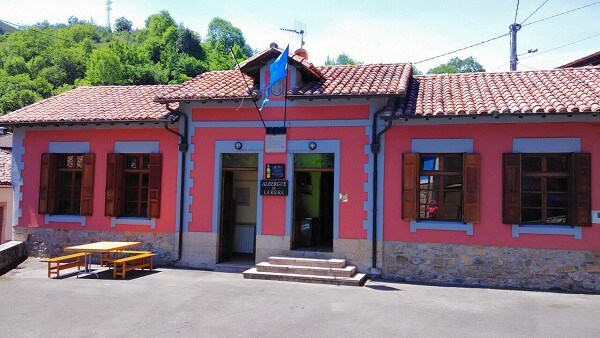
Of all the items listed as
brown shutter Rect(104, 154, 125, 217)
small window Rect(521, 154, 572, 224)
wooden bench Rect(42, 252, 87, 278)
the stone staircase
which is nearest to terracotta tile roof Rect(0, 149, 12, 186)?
brown shutter Rect(104, 154, 125, 217)

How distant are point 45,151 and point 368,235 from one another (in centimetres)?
853

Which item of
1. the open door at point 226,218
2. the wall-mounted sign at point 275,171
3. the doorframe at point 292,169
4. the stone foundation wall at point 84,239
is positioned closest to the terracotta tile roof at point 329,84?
the doorframe at point 292,169

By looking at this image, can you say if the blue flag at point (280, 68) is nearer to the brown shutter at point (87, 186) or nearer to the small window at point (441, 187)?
the small window at point (441, 187)

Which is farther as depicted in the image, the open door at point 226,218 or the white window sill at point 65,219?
the white window sill at point 65,219

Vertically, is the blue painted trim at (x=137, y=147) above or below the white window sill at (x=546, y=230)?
above

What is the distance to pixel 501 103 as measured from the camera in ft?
33.5

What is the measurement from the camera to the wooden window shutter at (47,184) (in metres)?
12.6

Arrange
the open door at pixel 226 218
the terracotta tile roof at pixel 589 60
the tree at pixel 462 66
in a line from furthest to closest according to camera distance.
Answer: the tree at pixel 462 66 < the terracotta tile roof at pixel 589 60 < the open door at pixel 226 218

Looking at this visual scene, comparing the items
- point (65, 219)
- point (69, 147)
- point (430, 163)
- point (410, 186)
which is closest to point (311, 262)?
point (410, 186)

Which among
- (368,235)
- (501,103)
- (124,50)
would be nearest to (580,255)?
(501,103)

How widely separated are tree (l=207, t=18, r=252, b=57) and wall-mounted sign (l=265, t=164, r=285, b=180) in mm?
71962

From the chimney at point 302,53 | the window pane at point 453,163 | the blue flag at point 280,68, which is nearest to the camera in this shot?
the window pane at point 453,163

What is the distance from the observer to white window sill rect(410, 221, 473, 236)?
1021 cm

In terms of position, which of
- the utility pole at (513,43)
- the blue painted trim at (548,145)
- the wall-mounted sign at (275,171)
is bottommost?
the wall-mounted sign at (275,171)
